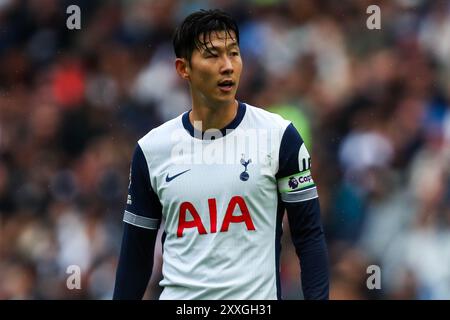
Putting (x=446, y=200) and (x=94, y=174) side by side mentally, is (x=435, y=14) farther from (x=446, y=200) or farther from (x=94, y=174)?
(x=94, y=174)

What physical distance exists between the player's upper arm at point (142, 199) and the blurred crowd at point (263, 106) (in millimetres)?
2812

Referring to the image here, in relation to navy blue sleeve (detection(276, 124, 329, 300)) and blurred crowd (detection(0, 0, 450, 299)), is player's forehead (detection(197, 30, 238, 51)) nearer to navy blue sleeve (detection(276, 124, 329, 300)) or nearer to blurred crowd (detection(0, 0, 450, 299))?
navy blue sleeve (detection(276, 124, 329, 300))

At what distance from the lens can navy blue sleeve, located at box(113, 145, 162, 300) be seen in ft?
14.7

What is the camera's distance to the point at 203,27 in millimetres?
4320

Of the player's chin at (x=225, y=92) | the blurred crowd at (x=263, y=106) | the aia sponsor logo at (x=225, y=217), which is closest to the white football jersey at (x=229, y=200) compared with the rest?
the aia sponsor logo at (x=225, y=217)

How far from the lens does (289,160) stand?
4.23 metres

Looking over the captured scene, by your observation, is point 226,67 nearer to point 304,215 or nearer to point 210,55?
point 210,55

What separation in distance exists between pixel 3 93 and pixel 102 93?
0.96 m

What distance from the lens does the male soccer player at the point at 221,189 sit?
4195 mm

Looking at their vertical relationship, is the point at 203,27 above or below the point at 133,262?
above

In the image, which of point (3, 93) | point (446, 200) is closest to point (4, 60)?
point (3, 93)

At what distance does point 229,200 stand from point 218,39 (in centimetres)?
70

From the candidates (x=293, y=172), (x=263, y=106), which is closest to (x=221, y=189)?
(x=293, y=172)

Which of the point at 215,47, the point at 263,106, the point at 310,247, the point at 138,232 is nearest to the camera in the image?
the point at 310,247
